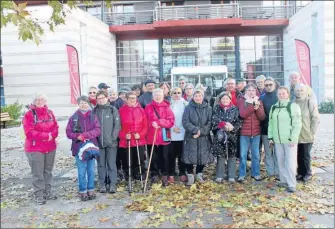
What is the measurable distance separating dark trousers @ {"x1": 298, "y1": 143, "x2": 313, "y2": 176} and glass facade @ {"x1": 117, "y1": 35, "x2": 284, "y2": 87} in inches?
803

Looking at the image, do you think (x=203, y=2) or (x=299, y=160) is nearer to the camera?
(x=299, y=160)

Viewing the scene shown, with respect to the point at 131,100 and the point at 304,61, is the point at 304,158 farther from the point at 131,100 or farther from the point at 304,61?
the point at 304,61

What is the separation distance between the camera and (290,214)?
485 cm

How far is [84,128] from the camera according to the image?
19.4 ft

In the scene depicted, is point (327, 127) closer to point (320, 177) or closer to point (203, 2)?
point (320, 177)

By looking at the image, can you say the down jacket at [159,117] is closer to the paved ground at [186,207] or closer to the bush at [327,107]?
the paved ground at [186,207]

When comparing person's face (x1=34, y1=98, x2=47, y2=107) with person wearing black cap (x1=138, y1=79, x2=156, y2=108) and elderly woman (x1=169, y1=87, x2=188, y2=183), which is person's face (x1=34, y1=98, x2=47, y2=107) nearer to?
person wearing black cap (x1=138, y1=79, x2=156, y2=108)

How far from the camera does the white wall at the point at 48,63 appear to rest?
68.1ft

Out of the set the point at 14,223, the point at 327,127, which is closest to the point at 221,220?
the point at 14,223

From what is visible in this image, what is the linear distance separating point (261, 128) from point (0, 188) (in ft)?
17.0

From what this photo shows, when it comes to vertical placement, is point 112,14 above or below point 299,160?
above

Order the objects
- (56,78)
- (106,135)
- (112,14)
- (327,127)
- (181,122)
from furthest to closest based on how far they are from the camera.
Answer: (112,14) < (56,78) < (327,127) < (181,122) < (106,135)

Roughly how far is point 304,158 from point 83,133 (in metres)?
3.92

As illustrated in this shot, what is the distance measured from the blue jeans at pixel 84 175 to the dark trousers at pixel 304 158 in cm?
371
